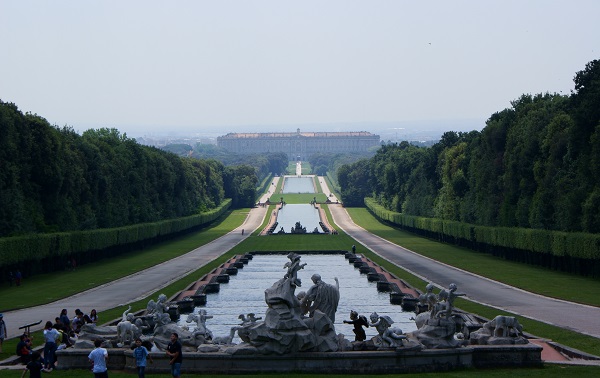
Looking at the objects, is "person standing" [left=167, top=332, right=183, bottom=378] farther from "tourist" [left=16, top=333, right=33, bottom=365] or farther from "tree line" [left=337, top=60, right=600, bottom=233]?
"tree line" [left=337, top=60, right=600, bottom=233]

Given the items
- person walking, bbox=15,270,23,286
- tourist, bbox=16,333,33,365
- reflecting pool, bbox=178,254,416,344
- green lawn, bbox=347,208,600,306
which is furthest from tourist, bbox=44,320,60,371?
person walking, bbox=15,270,23,286

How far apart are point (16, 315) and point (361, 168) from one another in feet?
424

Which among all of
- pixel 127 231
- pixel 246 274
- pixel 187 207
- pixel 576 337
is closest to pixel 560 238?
pixel 246 274

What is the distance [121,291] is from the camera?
49.2 metres

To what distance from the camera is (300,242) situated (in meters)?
87.4

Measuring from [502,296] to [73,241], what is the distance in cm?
3087

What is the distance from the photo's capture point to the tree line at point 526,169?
5850 cm

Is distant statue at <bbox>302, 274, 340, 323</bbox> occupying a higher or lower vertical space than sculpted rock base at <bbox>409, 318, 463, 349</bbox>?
higher

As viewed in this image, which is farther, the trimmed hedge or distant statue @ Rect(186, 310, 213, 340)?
the trimmed hedge

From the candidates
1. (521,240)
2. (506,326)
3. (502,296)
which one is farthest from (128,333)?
(521,240)

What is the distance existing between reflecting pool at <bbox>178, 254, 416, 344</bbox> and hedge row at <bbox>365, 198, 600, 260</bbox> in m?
10.4

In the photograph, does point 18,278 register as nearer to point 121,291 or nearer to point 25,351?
point 121,291

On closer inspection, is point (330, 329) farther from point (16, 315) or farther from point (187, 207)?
point (187, 207)

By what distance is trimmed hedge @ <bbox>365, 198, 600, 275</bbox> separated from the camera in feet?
180
